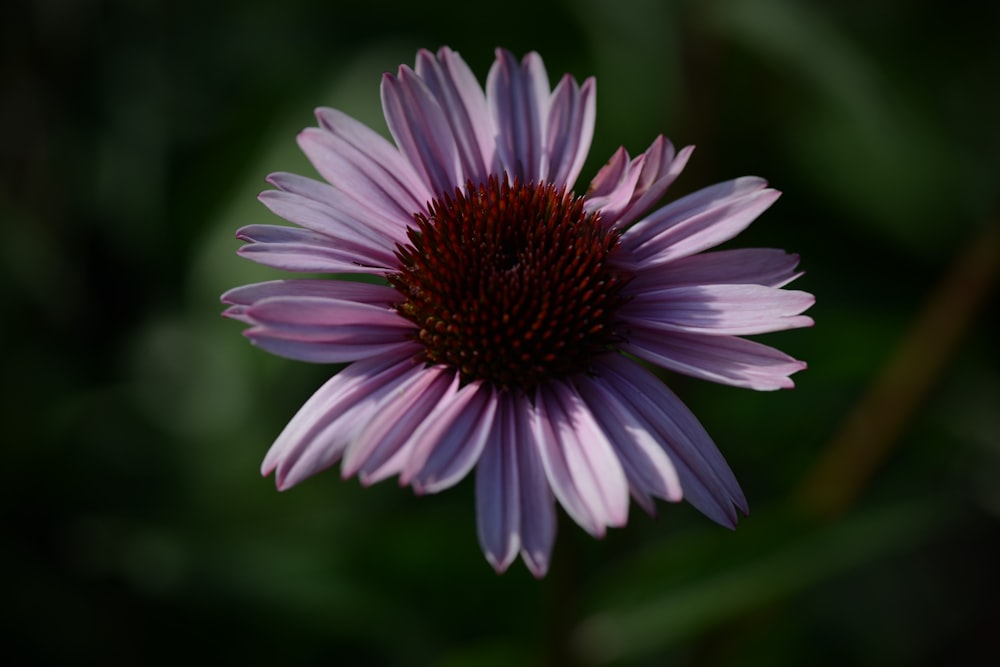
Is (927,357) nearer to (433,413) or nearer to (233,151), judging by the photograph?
(433,413)

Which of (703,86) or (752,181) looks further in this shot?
(703,86)

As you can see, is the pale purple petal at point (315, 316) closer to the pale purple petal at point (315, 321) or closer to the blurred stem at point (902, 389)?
the pale purple petal at point (315, 321)

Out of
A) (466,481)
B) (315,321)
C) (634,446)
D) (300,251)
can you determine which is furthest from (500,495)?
(466,481)

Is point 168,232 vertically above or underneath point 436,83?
underneath

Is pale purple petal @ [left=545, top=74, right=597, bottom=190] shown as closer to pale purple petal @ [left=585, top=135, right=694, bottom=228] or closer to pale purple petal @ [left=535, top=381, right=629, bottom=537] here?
pale purple petal @ [left=585, top=135, right=694, bottom=228]

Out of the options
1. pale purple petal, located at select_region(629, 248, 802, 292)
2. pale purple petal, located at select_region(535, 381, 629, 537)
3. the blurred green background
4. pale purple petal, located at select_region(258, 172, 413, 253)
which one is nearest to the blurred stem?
the blurred green background

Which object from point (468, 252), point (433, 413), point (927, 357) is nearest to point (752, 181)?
point (468, 252)

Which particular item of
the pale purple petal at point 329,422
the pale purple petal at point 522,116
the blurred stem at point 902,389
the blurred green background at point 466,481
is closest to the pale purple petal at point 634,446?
the pale purple petal at point 329,422
